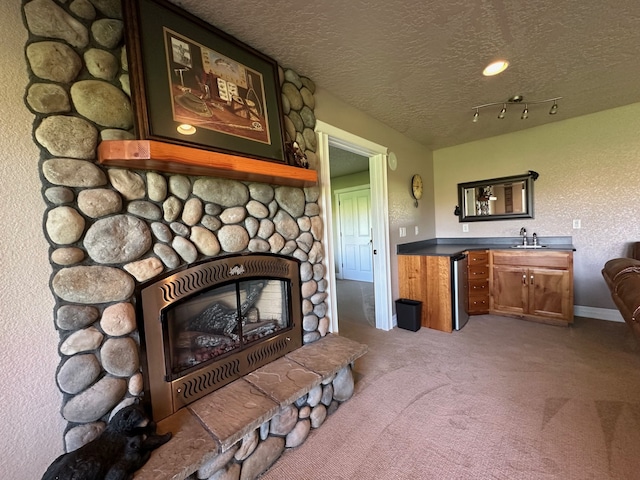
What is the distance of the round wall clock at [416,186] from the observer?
11.5ft

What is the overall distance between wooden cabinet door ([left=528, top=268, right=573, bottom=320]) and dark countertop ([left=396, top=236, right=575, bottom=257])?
279 mm

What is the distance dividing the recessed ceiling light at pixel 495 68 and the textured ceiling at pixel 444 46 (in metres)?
0.05

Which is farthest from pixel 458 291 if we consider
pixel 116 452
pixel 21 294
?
pixel 21 294

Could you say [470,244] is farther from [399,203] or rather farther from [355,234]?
[355,234]

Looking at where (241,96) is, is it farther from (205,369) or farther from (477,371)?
(477,371)

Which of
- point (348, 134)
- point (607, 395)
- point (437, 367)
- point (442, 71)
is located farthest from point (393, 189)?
point (607, 395)

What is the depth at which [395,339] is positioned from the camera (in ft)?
9.04

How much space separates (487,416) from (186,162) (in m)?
2.19

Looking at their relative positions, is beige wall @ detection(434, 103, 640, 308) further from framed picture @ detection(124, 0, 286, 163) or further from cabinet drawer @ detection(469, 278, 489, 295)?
framed picture @ detection(124, 0, 286, 163)

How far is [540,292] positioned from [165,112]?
150 inches

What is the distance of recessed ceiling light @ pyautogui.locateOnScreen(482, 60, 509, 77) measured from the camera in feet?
6.21

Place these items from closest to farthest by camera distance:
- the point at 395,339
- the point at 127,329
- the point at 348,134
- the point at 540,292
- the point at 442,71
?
the point at 127,329 < the point at 442,71 < the point at 348,134 < the point at 395,339 < the point at 540,292

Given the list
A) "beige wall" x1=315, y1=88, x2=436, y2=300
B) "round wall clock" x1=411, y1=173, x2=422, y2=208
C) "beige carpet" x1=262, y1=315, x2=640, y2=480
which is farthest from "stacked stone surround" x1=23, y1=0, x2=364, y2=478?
"round wall clock" x1=411, y1=173, x2=422, y2=208

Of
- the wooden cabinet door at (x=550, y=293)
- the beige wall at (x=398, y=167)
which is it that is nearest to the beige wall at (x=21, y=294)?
the beige wall at (x=398, y=167)
